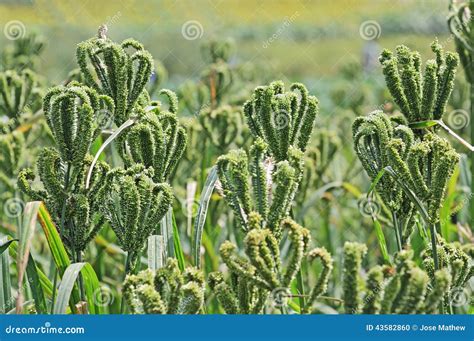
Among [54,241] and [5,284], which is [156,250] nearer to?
[54,241]

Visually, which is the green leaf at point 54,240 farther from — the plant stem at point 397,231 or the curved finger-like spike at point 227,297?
the plant stem at point 397,231

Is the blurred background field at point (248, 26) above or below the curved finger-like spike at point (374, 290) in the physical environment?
above

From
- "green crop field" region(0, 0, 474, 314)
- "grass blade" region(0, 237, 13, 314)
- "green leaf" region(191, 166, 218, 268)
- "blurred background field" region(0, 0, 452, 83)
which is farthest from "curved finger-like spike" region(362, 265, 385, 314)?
"blurred background field" region(0, 0, 452, 83)

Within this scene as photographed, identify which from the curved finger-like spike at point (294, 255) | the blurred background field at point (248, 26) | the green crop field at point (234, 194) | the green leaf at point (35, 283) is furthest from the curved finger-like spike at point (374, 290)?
the blurred background field at point (248, 26)

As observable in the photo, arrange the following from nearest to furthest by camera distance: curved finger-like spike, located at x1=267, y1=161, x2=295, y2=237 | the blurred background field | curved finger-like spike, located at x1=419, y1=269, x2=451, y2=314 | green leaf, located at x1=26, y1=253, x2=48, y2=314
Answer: curved finger-like spike, located at x1=419, y1=269, x2=451, y2=314, curved finger-like spike, located at x1=267, y1=161, x2=295, y2=237, green leaf, located at x1=26, y1=253, x2=48, y2=314, the blurred background field

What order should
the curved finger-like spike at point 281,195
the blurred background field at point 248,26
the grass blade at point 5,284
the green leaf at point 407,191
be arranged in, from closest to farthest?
1. the curved finger-like spike at point 281,195
2. the green leaf at point 407,191
3. the grass blade at point 5,284
4. the blurred background field at point 248,26

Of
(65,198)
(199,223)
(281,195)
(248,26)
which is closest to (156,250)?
(199,223)

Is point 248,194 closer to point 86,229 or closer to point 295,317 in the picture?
point 295,317

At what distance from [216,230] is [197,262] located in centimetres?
119

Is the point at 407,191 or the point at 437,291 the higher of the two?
the point at 407,191

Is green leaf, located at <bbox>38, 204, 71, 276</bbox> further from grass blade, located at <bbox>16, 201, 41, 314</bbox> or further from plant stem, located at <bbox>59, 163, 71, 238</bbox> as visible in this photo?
grass blade, located at <bbox>16, 201, 41, 314</bbox>

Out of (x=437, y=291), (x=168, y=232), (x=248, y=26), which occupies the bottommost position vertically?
(x=437, y=291)

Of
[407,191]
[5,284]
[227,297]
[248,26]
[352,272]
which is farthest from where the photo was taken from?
[248,26]

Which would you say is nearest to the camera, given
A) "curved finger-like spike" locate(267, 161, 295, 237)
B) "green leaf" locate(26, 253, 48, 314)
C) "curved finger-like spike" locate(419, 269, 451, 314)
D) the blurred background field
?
"curved finger-like spike" locate(419, 269, 451, 314)
